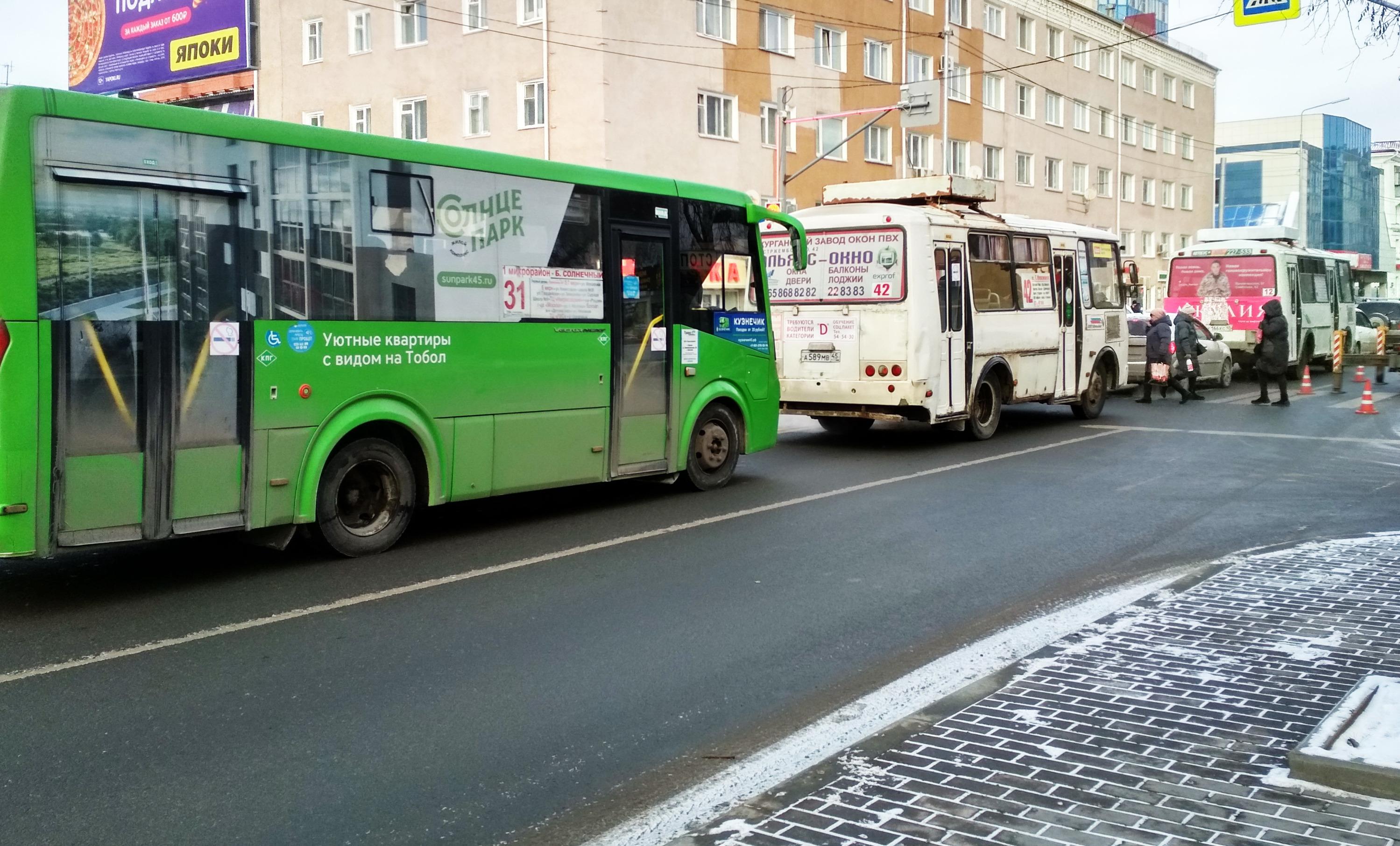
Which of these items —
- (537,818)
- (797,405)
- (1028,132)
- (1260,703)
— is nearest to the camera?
(537,818)

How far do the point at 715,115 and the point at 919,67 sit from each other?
12222 millimetres

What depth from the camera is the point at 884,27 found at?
41031mm

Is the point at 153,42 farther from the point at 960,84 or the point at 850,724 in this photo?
the point at 850,724

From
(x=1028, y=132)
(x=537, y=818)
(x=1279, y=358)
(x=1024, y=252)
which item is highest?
(x=1028, y=132)

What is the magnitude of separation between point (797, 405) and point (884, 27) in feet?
93.5

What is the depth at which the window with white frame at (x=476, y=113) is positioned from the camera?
34125mm

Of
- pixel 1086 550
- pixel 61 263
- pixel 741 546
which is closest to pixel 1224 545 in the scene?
pixel 1086 550

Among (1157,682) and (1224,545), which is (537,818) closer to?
(1157,682)

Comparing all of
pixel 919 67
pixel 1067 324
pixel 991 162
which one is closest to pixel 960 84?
pixel 919 67

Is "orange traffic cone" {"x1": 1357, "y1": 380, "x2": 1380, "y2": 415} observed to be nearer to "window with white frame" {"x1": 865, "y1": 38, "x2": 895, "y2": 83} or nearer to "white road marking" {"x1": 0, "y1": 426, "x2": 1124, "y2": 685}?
"white road marking" {"x1": 0, "y1": 426, "x2": 1124, "y2": 685}

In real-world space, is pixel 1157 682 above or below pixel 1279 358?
below

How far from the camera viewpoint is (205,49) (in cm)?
4106

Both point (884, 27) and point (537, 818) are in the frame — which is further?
point (884, 27)

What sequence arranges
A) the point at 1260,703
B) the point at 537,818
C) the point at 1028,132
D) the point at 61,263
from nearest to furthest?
the point at 537,818 < the point at 1260,703 < the point at 61,263 < the point at 1028,132
